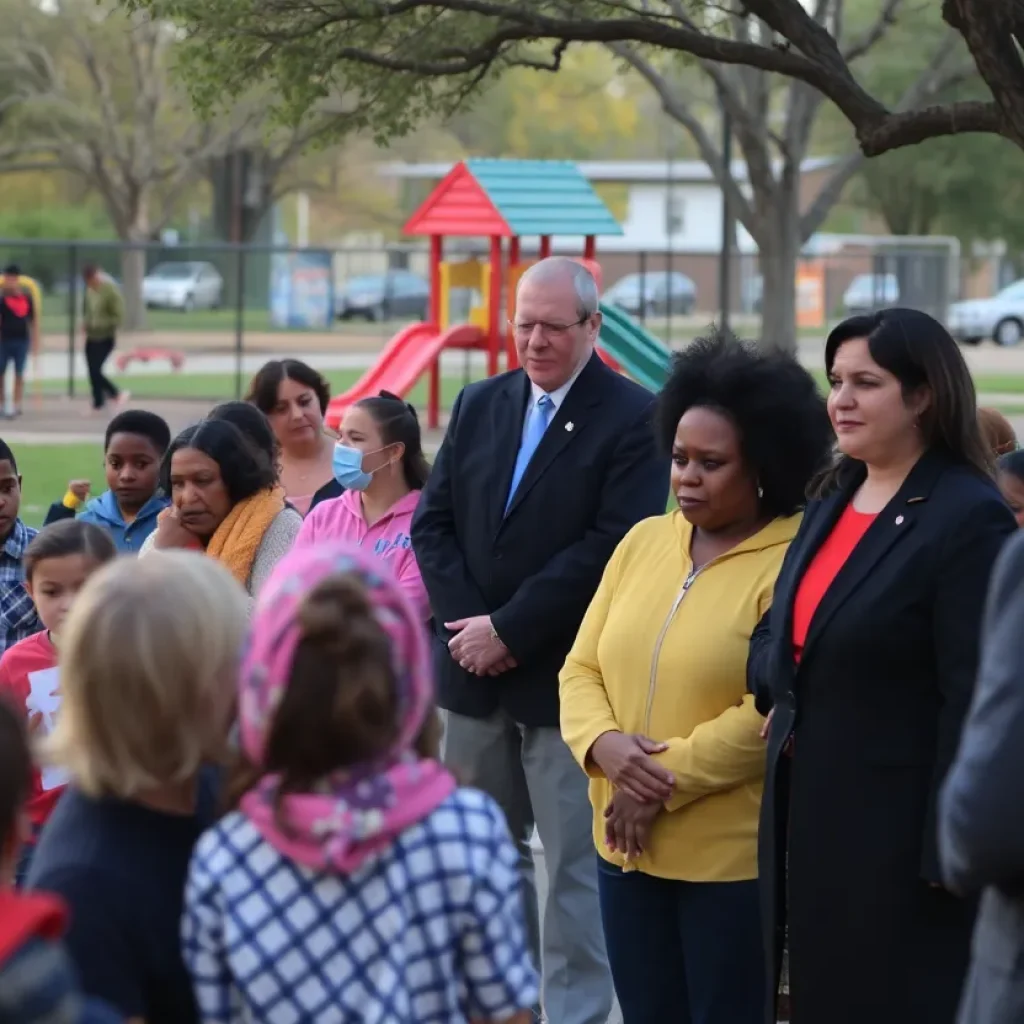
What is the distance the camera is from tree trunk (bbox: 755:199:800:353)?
941 inches

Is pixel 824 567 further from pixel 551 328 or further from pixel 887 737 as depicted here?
pixel 551 328

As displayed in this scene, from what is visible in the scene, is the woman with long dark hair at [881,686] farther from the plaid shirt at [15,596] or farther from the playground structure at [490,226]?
the playground structure at [490,226]

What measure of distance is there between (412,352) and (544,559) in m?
15.2

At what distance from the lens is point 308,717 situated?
2.38 m

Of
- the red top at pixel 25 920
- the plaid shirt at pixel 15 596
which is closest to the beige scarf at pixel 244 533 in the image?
the plaid shirt at pixel 15 596

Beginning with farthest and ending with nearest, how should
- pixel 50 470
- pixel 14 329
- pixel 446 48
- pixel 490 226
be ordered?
1. pixel 14 329
2. pixel 490 226
3. pixel 50 470
4. pixel 446 48

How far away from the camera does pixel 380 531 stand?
5828mm

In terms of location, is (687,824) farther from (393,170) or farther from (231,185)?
(393,170)

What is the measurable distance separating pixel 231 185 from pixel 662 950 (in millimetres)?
64547

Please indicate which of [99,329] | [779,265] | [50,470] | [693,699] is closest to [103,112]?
[99,329]

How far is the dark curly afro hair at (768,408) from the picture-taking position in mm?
4371

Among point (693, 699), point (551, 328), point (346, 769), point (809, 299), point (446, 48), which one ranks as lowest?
point (693, 699)

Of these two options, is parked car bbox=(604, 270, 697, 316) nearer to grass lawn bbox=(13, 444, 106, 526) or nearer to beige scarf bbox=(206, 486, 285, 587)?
grass lawn bbox=(13, 444, 106, 526)

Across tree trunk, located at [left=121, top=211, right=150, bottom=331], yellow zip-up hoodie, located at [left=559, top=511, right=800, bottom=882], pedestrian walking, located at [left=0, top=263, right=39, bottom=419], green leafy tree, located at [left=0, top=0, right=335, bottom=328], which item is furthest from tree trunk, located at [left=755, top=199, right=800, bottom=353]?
green leafy tree, located at [left=0, top=0, right=335, bottom=328]
